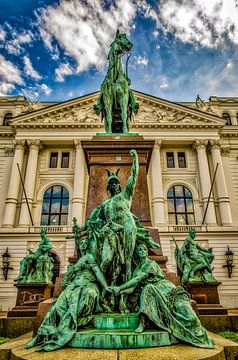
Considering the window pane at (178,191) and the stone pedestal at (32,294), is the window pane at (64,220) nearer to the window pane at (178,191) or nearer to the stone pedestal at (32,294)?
the window pane at (178,191)

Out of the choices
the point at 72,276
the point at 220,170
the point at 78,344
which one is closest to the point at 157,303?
the point at 78,344

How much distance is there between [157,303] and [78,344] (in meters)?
0.96

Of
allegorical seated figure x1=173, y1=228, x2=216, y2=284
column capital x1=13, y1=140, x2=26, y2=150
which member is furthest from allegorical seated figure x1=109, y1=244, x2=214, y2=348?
column capital x1=13, y1=140, x2=26, y2=150

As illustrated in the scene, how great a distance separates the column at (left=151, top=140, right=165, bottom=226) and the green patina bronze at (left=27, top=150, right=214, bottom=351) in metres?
20.9

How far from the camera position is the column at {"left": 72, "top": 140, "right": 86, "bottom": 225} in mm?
25625

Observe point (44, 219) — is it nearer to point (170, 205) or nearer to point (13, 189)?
point (13, 189)

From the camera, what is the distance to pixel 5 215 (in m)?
25.3

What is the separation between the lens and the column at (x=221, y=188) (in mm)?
25559

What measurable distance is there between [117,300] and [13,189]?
80.5ft

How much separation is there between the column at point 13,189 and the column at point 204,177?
1674 cm

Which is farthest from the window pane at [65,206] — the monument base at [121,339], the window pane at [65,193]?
the monument base at [121,339]

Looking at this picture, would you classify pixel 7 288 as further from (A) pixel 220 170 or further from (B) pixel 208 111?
(B) pixel 208 111

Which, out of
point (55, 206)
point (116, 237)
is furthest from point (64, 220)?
point (116, 237)

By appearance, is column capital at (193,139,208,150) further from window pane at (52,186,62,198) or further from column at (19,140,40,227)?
column at (19,140,40,227)
